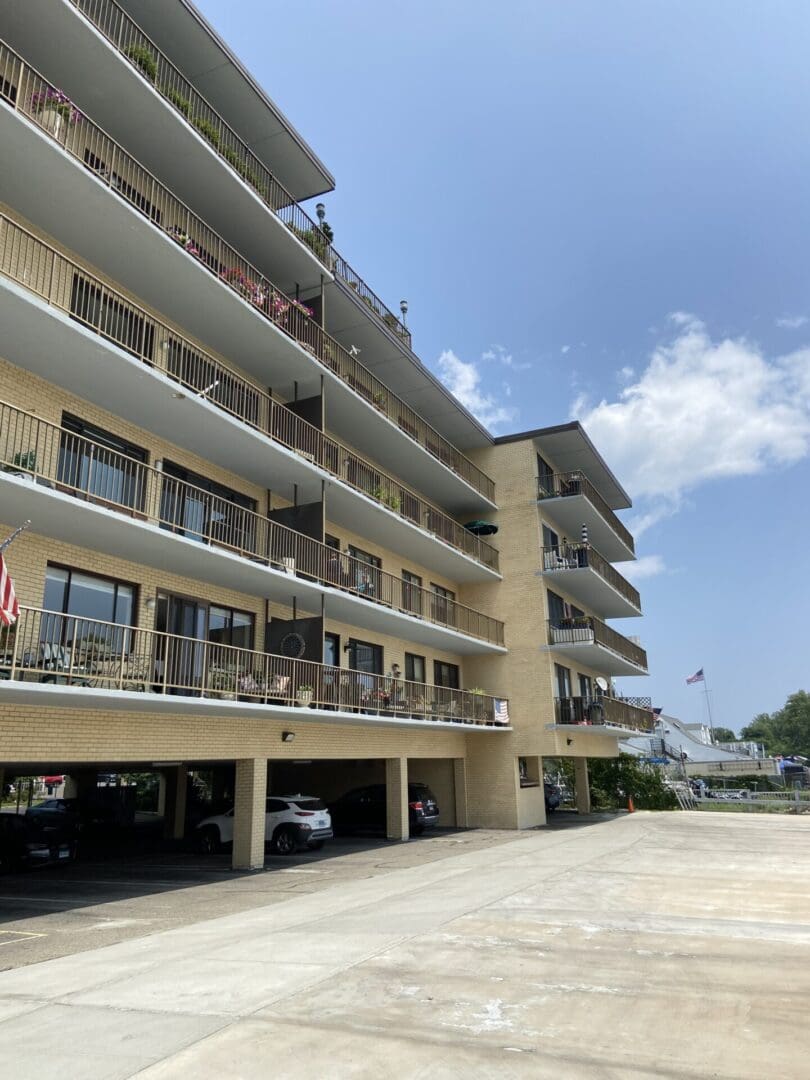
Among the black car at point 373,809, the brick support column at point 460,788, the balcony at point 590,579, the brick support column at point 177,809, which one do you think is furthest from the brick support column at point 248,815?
the balcony at point 590,579

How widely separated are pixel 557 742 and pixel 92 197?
21421mm

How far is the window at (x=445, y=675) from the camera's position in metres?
26.7

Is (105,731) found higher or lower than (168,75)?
lower

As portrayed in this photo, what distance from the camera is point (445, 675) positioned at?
89.9 feet

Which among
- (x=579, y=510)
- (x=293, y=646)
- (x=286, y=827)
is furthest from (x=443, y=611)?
(x=293, y=646)

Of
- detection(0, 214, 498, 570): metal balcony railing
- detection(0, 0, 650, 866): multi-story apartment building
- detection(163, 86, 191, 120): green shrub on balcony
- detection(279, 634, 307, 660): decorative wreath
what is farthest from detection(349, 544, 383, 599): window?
detection(163, 86, 191, 120): green shrub on balcony

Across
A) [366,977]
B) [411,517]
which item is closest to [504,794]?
[411,517]

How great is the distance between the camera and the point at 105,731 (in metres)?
12.9

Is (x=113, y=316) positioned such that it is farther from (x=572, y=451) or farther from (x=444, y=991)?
(x=572, y=451)

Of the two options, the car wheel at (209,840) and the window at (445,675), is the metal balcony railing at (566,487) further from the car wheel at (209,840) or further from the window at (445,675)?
the car wheel at (209,840)

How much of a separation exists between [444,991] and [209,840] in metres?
15.2

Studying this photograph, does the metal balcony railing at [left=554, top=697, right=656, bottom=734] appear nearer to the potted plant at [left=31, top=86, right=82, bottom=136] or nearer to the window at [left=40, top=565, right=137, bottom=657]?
the window at [left=40, top=565, right=137, bottom=657]

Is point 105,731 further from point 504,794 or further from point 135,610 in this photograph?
point 504,794

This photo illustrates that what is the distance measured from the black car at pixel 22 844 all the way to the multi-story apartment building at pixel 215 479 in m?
1.54
